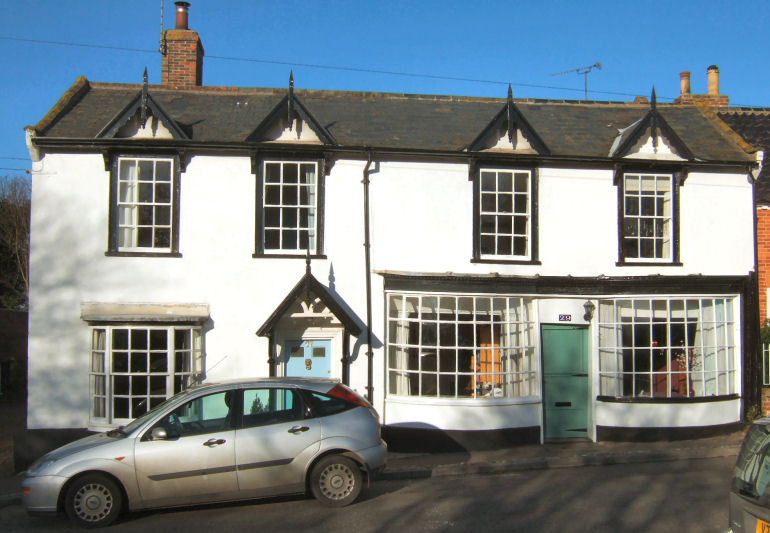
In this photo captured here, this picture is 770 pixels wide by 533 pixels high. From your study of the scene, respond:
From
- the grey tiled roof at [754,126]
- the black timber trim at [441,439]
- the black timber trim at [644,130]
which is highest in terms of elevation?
the grey tiled roof at [754,126]

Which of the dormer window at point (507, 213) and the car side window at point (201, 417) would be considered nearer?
the car side window at point (201, 417)

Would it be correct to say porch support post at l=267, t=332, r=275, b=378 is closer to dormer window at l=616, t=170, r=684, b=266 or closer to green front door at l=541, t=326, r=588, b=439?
green front door at l=541, t=326, r=588, b=439

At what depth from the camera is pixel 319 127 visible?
12.4 meters

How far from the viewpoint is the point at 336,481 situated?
853cm

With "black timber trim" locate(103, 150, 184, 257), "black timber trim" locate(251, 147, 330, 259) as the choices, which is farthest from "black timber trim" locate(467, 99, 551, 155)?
"black timber trim" locate(103, 150, 184, 257)

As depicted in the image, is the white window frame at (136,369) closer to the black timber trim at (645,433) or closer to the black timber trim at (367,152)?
the black timber trim at (367,152)

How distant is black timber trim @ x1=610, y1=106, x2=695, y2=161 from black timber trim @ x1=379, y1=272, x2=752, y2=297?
2.38 meters

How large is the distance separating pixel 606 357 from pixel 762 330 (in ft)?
10.1

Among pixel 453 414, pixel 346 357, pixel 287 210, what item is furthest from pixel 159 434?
pixel 453 414

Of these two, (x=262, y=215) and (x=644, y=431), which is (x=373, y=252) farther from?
(x=644, y=431)

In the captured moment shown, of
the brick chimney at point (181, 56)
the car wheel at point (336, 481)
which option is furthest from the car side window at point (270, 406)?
the brick chimney at point (181, 56)

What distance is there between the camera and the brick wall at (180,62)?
15062mm

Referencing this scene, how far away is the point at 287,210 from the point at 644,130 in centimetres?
696

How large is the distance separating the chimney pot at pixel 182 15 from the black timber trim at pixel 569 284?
24.6 ft
